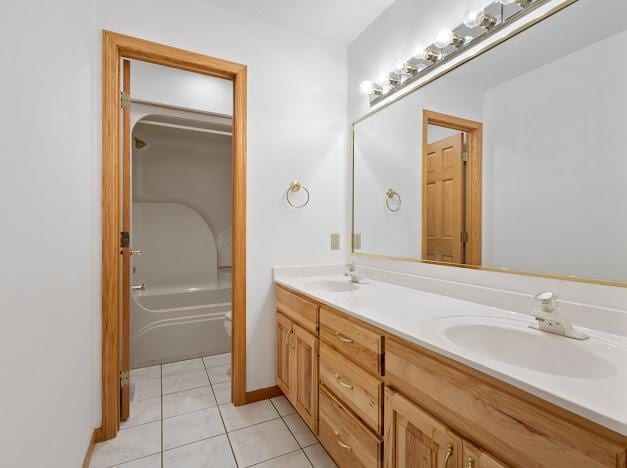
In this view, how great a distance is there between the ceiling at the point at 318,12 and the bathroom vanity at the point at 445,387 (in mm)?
1716

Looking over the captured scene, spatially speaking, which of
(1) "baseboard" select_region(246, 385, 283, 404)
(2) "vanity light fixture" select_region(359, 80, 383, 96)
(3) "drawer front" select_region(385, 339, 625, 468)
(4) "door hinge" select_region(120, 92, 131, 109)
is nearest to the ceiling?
(2) "vanity light fixture" select_region(359, 80, 383, 96)

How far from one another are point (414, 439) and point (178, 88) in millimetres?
2675

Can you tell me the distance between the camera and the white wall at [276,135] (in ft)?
6.04

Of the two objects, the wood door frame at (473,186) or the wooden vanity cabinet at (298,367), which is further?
the wooden vanity cabinet at (298,367)

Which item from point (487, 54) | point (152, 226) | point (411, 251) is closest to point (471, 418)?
point (411, 251)

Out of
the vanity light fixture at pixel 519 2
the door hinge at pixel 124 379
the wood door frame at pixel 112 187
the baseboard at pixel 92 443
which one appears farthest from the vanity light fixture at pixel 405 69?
the baseboard at pixel 92 443

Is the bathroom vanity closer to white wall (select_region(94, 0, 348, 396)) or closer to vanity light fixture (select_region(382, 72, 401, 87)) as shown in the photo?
white wall (select_region(94, 0, 348, 396))

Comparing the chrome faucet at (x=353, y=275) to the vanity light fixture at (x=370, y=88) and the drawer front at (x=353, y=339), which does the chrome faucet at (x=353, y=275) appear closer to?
the drawer front at (x=353, y=339)

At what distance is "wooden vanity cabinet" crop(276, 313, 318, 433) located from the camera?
4.83 feet

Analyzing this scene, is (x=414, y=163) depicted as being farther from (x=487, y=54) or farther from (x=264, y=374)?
(x=264, y=374)

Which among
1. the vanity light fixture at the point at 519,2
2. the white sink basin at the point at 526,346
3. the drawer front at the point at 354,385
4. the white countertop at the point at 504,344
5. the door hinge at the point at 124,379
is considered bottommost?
the door hinge at the point at 124,379

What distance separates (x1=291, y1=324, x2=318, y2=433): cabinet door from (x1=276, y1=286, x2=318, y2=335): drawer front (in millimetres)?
43

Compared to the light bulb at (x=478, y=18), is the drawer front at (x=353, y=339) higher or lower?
lower

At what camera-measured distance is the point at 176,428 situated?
1674 millimetres
